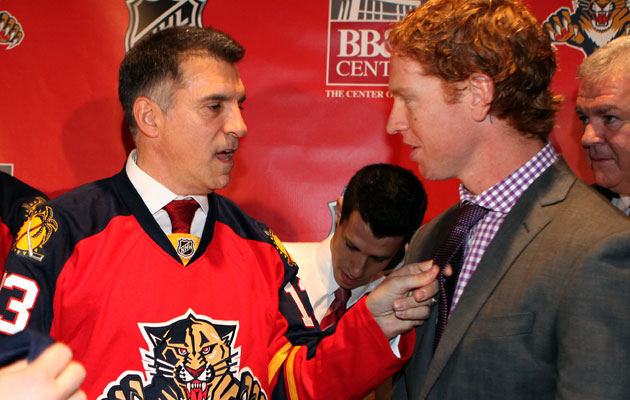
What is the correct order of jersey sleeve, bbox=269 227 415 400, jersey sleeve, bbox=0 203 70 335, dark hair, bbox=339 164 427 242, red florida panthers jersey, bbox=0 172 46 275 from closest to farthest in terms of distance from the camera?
jersey sleeve, bbox=0 203 70 335 → jersey sleeve, bbox=269 227 415 400 → red florida panthers jersey, bbox=0 172 46 275 → dark hair, bbox=339 164 427 242

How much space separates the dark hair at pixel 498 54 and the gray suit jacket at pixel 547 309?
0.48 ft

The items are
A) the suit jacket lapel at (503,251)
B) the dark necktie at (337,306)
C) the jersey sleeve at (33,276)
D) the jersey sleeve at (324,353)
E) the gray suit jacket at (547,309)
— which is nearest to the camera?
the gray suit jacket at (547,309)

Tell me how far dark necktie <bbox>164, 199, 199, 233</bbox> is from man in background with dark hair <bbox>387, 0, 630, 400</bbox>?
0.59m

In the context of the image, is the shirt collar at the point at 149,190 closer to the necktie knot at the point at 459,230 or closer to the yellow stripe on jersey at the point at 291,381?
the yellow stripe on jersey at the point at 291,381

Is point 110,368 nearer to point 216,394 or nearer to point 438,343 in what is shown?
point 216,394

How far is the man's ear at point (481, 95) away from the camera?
129cm

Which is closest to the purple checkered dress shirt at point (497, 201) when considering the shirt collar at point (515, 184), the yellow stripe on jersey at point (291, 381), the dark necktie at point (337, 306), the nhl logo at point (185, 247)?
the shirt collar at point (515, 184)

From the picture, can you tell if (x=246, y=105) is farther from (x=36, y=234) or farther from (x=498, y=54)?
(x=498, y=54)

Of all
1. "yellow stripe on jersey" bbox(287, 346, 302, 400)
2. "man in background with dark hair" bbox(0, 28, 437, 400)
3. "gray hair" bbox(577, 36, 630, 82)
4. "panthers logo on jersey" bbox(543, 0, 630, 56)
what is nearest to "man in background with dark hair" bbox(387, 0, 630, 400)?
"man in background with dark hair" bbox(0, 28, 437, 400)

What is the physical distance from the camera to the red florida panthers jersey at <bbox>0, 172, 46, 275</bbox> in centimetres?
212

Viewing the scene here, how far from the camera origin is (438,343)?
1.27 m

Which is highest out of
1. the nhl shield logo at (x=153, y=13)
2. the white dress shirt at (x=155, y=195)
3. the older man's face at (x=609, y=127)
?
the nhl shield logo at (x=153, y=13)

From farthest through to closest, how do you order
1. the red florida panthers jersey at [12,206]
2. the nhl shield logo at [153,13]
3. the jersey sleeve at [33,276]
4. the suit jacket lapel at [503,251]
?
1. the nhl shield logo at [153,13]
2. the red florida panthers jersey at [12,206]
3. the jersey sleeve at [33,276]
4. the suit jacket lapel at [503,251]

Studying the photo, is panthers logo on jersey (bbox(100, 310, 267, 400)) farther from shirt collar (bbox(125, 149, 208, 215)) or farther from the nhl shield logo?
the nhl shield logo
